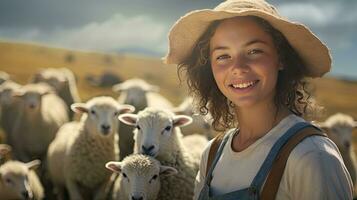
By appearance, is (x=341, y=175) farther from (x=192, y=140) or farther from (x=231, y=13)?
(x=192, y=140)

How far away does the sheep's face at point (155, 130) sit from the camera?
18.9 ft

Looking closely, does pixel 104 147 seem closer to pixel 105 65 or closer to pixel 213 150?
pixel 213 150

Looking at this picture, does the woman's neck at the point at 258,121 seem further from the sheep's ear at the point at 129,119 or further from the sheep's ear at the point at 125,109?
the sheep's ear at the point at 125,109

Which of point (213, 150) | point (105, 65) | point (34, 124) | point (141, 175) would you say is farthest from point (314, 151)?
point (105, 65)

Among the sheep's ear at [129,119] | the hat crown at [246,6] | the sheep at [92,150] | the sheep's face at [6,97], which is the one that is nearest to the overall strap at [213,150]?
the hat crown at [246,6]

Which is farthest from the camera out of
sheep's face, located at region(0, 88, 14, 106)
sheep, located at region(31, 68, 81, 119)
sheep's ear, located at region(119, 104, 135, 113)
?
sheep, located at region(31, 68, 81, 119)

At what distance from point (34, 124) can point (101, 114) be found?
11.4 ft

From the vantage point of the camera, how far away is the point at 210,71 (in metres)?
3.47

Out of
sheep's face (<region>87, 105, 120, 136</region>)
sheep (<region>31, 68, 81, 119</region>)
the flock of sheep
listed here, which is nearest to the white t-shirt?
the flock of sheep

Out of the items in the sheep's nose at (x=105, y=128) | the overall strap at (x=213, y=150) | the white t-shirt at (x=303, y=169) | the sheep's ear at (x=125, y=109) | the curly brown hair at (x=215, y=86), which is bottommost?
the sheep's nose at (x=105, y=128)

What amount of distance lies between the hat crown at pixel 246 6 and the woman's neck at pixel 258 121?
0.56m

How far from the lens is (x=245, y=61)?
2783mm

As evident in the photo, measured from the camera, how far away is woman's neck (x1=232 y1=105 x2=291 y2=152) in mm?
2912

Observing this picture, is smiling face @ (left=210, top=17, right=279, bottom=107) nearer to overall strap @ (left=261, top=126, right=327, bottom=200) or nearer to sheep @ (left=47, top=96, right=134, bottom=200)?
overall strap @ (left=261, top=126, right=327, bottom=200)
